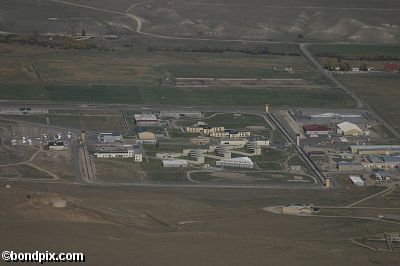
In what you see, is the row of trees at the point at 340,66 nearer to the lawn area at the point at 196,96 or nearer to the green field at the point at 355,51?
the green field at the point at 355,51

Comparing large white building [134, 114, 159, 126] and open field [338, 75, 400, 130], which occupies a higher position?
open field [338, 75, 400, 130]

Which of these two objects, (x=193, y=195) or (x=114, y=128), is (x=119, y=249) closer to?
(x=193, y=195)

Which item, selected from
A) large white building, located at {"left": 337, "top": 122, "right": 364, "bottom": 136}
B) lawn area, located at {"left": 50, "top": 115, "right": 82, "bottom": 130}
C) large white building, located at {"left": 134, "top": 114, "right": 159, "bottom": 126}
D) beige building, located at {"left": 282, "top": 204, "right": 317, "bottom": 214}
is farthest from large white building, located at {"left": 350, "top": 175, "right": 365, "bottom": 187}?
lawn area, located at {"left": 50, "top": 115, "right": 82, "bottom": 130}

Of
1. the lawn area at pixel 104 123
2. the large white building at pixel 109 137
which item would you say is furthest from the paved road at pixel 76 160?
the lawn area at pixel 104 123

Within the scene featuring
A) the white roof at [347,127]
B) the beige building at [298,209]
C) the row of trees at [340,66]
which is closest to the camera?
the beige building at [298,209]

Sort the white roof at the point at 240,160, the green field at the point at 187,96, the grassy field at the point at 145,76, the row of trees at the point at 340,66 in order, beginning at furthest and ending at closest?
the row of trees at the point at 340,66 → the grassy field at the point at 145,76 → the green field at the point at 187,96 → the white roof at the point at 240,160

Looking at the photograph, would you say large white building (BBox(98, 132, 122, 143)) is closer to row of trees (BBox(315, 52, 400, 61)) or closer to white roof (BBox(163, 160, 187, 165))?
white roof (BBox(163, 160, 187, 165))
